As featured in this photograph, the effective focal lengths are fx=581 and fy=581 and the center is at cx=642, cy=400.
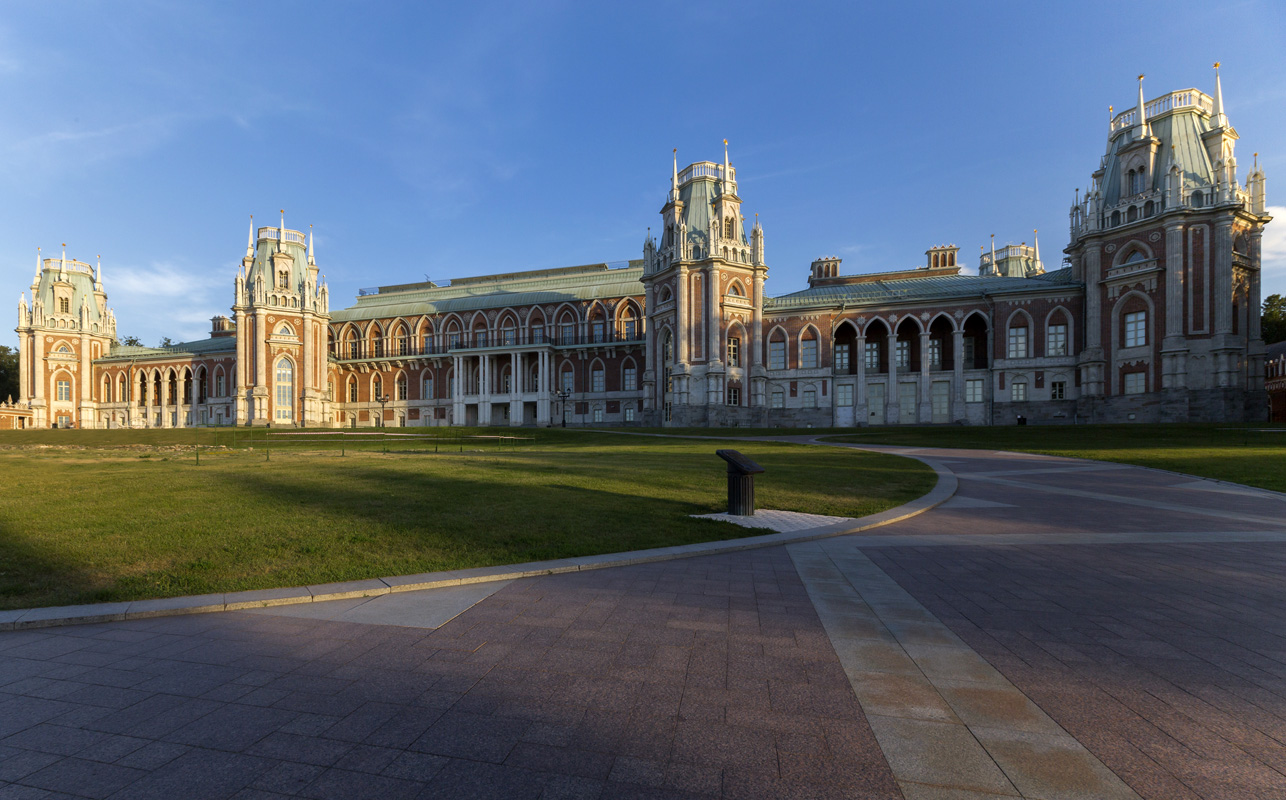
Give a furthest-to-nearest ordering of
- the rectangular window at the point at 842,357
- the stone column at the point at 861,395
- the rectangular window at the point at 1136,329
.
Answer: the rectangular window at the point at 842,357
the stone column at the point at 861,395
the rectangular window at the point at 1136,329

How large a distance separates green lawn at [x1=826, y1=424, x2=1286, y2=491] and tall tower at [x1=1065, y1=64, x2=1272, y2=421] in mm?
4970

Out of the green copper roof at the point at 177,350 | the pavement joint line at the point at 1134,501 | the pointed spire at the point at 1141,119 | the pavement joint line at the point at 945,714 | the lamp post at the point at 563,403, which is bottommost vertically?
the pavement joint line at the point at 1134,501

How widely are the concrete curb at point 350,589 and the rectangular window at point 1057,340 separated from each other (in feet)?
153

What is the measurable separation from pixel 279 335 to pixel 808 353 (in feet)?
171

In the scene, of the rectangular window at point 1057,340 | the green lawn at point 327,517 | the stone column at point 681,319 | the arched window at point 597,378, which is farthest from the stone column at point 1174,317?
the arched window at point 597,378

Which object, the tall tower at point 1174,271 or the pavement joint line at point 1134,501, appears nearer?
the pavement joint line at point 1134,501

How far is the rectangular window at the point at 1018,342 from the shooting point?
1797 inches

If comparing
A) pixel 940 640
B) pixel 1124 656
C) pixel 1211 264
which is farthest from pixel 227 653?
pixel 1211 264

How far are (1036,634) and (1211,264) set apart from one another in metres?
48.5

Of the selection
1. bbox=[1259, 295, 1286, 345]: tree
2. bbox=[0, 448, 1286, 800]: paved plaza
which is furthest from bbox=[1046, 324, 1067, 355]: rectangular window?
bbox=[0, 448, 1286, 800]: paved plaza

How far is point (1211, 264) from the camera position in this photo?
3775 centimetres

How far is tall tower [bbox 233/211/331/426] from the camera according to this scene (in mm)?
57781

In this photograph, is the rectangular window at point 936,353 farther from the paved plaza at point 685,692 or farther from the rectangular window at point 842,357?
the paved plaza at point 685,692

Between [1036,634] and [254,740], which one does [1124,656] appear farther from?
[254,740]
